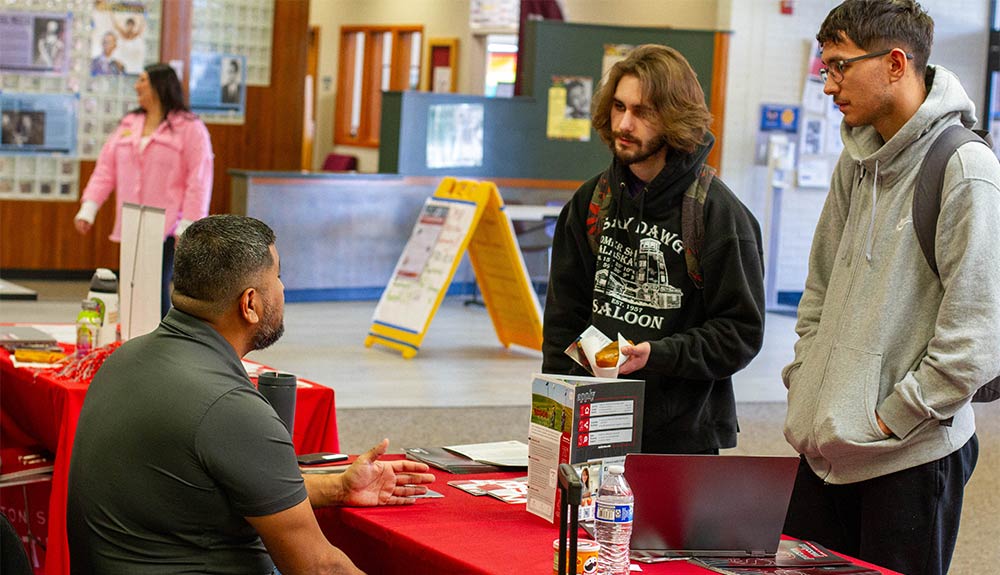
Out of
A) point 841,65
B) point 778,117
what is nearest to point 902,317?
point 841,65

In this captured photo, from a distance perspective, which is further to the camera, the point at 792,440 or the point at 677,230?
the point at 677,230

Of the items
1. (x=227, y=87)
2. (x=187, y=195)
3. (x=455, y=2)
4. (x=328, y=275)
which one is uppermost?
(x=455, y=2)

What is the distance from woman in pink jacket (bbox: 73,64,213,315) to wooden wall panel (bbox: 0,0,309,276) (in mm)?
4060

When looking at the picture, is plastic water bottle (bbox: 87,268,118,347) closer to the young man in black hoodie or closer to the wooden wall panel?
the young man in black hoodie

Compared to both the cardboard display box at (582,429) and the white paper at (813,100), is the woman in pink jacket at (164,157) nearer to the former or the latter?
the cardboard display box at (582,429)

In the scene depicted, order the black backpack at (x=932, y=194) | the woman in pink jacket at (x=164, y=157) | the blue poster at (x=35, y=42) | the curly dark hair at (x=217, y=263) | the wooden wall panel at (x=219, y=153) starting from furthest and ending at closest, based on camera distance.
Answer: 1. the wooden wall panel at (x=219, y=153)
2. the blue poster at (x=35, y=42)
3. the woman in pink jacket at (x=164, y=157)
4. the black backpack at (x=932, y=194)
5. the curly dark hair at (x=217, y=263)

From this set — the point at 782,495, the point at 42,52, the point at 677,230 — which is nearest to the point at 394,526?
the point at 782,495

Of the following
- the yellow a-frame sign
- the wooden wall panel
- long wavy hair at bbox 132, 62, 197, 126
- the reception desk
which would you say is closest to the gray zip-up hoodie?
long wavy hair at bbox 132, 62, 197, 126

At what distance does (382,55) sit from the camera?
16047mm

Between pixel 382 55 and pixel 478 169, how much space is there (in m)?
5.64

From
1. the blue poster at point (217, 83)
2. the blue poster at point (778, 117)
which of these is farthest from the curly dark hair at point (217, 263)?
the blue poster at point (778, 117)

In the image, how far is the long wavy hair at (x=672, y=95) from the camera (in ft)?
9.29

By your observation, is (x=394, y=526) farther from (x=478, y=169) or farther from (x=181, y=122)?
(x=478, y=169)

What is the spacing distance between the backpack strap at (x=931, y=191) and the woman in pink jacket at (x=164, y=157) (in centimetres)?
442
